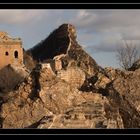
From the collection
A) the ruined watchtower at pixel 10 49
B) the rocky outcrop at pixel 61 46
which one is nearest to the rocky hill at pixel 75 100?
the rocky outcrop at pixel 61 46

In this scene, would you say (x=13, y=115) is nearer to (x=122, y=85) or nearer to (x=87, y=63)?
(x=122, y=85)

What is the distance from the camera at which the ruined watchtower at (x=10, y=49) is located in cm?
3603

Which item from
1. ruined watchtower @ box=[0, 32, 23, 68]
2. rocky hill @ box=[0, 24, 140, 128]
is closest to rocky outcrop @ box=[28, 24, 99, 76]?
ruined watchtower @ box=[0, 32, 23, 68]

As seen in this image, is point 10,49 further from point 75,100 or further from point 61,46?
point 75,100

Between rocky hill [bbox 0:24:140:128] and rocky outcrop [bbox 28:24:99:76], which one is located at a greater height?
rocky outcrop [bbox 28:24:99:76]

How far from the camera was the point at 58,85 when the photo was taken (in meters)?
15.4

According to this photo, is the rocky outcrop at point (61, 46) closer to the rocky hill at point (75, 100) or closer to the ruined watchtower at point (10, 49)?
the ruined watchtower at point (10, 49)

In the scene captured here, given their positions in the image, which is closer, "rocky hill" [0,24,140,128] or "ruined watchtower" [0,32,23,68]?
"rocky hill" [0,24,140,128]

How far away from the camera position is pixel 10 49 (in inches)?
1457

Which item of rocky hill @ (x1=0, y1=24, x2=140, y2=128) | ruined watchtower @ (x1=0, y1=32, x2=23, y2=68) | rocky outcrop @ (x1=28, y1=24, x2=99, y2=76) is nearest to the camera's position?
rocky hill @ (x1=0, y1=24, x2=140, y2=128)

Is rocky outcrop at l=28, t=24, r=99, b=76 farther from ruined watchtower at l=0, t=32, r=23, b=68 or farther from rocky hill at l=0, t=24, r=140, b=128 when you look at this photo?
rocky hill at l=0, t=24, r=140, b=128

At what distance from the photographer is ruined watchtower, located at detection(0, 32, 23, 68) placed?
36.0 metres
